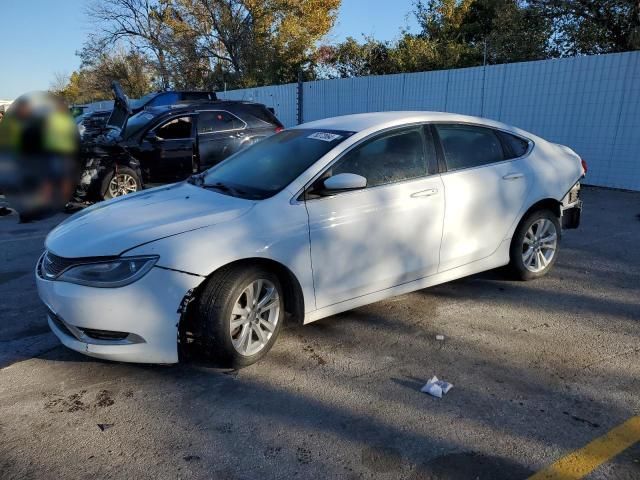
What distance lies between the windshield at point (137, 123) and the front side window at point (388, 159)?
717 centimetres

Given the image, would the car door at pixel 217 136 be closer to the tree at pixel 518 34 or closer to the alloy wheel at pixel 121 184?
the alloy wheel at pixel 121 184

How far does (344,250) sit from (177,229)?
1.15 metres

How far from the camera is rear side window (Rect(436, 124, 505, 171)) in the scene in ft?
14.1

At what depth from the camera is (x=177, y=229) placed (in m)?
3.17

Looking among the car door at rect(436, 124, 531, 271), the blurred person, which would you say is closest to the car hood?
the blurred person

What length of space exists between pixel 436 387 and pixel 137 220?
7.11 feet

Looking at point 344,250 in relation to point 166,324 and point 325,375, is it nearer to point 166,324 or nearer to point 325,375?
point 325,375

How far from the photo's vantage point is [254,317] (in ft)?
11.2

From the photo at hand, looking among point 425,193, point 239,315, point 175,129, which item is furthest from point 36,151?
point 175,129

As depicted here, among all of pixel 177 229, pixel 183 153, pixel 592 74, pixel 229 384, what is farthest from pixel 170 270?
pixel 592 74

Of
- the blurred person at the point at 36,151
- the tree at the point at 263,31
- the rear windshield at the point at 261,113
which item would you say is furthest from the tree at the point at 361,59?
the blurred person at the point at 36,151

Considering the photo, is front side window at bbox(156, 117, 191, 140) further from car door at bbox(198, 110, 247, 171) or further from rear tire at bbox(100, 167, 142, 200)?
rear tire at bbox(100, 167, 142, 200)

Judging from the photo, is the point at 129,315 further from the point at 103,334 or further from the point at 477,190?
the point at 477,190

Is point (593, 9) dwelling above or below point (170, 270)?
above
